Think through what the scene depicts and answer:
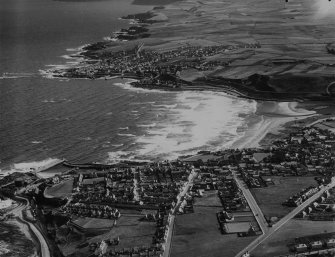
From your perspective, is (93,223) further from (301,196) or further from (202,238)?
(301,196)

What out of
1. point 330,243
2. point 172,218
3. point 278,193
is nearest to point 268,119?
point 278,193

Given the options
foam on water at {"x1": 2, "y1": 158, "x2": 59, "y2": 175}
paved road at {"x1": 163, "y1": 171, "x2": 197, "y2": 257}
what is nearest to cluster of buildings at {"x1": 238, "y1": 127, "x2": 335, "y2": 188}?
paved road at {"x1": 163, "y1": 171, "x2": 197, "y2": 257}

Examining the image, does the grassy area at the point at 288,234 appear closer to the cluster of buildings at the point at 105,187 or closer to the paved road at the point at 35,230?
the cluster of buildings at the point at 105,187

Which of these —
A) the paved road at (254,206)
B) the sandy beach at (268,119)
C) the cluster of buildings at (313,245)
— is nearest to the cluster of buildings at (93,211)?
the paved road at (254,206)

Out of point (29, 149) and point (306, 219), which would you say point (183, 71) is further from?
point (306, 219)

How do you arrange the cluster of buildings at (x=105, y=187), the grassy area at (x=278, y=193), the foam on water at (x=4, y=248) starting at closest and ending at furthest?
the foam on water at (x=4, y=248), the grassy area at (x=278, y=193), the cluster of buildings at (x=105, y=187)
